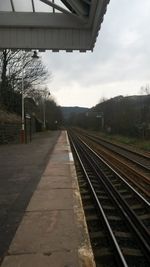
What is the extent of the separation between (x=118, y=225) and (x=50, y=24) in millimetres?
4223

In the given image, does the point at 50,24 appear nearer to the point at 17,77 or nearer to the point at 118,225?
the point at 118,225

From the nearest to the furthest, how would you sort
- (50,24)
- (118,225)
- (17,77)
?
(50,24) < (118,225) < (17,77)

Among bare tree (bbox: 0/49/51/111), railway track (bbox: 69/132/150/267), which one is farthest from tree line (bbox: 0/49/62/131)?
railway track (bbox: 69/132/150/267)

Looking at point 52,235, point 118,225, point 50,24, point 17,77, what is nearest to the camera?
point 52,235

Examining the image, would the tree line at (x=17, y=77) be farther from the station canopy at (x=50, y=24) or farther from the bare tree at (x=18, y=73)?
the station canopy at (x=50, y=24)

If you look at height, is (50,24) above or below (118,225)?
above

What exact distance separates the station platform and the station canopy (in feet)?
10.2

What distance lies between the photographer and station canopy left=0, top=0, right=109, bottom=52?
7.20m

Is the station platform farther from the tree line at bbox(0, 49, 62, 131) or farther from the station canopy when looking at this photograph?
the tree line at bbox(0, 49, 62, 131)

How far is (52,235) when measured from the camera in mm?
6852

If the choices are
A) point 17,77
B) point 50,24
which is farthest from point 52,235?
point 17,77

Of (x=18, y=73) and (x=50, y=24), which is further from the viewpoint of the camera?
(x=18, y=73)

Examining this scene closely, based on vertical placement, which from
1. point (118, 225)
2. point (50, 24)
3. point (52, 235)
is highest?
point (50, 24)

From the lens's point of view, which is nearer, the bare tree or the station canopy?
the station canopy
